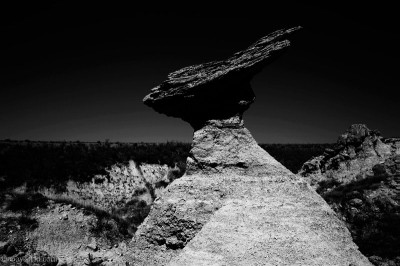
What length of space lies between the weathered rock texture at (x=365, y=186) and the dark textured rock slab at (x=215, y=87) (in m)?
9.39

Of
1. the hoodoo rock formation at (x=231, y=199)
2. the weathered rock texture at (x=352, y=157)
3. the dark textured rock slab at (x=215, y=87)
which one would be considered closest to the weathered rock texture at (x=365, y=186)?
the weathered rock texture at (x=352, y=157)

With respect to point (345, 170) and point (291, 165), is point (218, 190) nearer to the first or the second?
point (345, 170)

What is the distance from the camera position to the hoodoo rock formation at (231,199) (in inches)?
175

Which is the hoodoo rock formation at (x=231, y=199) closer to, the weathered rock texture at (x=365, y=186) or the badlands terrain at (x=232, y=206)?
the badlands terrain at (x=232, y=206)

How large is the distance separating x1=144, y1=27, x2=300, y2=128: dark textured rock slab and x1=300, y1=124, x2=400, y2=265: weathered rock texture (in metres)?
9.39

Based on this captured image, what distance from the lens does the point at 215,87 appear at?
243 inches

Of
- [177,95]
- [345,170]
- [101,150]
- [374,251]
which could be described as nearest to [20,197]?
[101,150]

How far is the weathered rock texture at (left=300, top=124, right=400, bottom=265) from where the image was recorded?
11.9 meters

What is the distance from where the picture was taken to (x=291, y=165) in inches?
1390

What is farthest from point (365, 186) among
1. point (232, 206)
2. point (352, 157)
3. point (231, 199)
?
point (232, 206)

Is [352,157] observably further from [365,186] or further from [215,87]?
[215,87]

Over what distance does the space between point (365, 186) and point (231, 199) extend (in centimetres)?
1359

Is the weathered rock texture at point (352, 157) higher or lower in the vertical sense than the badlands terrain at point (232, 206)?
higher

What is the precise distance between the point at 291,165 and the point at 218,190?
105 feet
